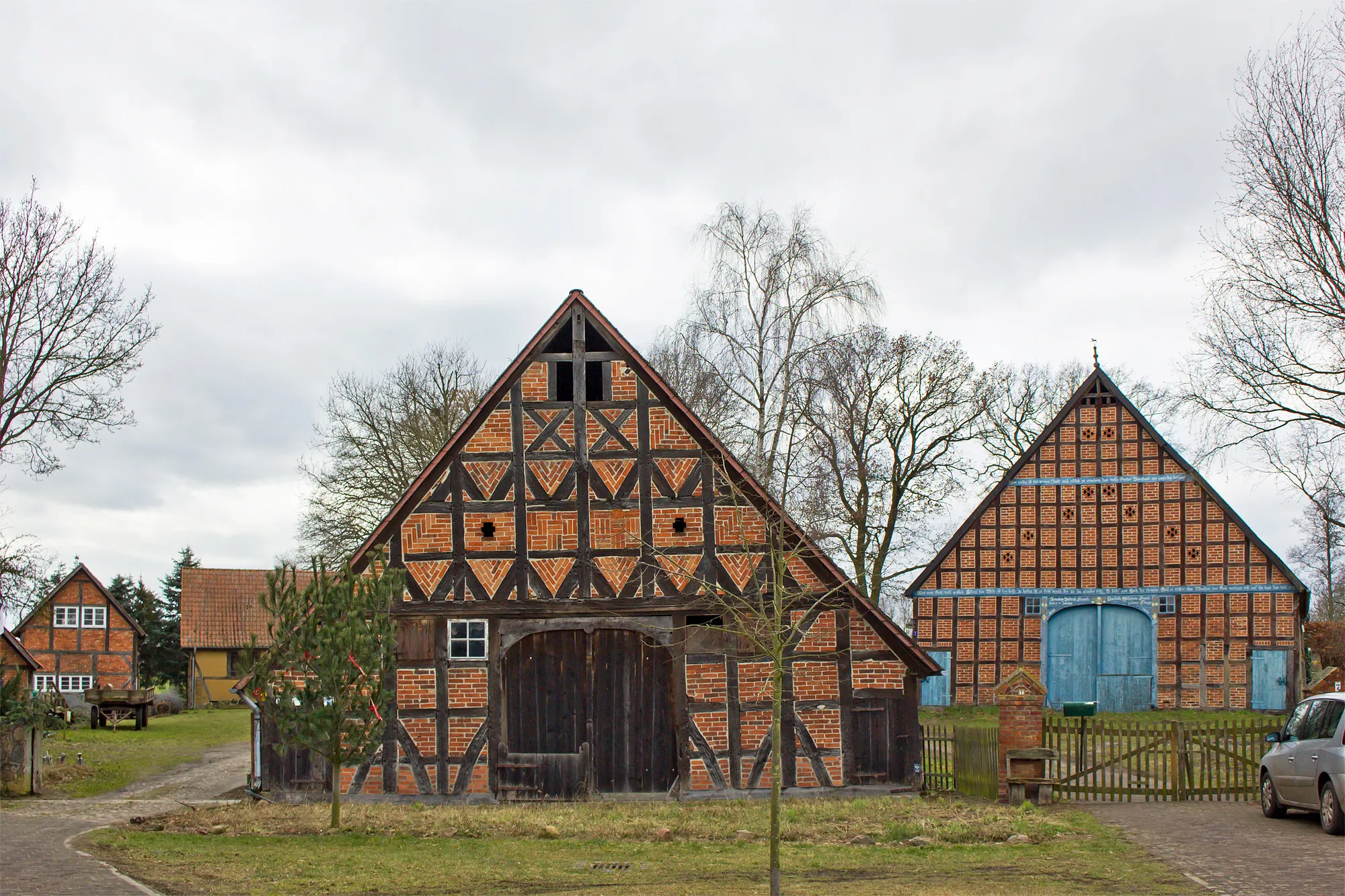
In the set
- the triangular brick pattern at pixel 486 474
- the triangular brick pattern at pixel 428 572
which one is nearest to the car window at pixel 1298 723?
the triangular brick pattern at pixel 486 474

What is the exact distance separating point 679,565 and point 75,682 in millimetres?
35609

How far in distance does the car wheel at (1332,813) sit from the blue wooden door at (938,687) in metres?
18.7

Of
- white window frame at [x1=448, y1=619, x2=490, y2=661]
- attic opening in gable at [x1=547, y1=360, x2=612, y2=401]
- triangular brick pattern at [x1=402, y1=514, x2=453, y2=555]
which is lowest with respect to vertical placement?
white window frame at [x1=448, y1=619, x2=490, y2=661]

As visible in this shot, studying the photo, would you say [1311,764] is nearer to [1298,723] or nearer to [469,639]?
[1298,723]

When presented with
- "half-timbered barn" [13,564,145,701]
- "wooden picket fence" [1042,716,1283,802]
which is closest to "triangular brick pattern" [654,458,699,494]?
"wooden picket fence" [1042,716,1283,802]

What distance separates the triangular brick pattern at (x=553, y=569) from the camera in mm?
17938

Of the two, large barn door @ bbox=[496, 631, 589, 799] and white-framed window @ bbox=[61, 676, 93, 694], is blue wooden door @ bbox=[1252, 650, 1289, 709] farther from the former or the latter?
white-framed window @ bbox=[61, 676, 93, 694]

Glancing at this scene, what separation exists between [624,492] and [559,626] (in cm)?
211

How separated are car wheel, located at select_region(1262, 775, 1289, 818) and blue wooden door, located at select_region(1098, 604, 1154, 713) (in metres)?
16.5

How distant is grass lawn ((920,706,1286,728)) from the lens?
94.9 ft

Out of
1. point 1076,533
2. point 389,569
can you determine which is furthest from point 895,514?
point 389,569

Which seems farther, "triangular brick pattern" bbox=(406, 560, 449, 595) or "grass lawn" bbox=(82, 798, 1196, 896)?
"triangular brick pattern" bbox=(406, 560, 449, 595)

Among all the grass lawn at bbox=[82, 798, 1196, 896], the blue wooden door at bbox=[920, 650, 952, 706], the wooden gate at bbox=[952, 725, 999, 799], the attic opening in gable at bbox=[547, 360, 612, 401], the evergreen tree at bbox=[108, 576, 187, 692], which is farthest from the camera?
the evergreen tree at bbox=[108, 576, 187, 692]

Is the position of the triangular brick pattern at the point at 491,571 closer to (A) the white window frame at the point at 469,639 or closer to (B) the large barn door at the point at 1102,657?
(A) the white window frame at the point at 469,639
